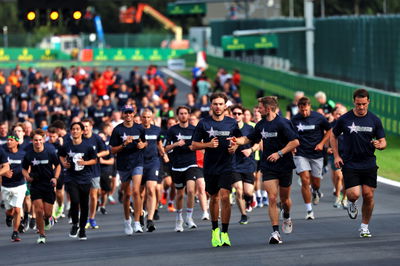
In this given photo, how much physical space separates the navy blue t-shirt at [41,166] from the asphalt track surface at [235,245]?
896 mm

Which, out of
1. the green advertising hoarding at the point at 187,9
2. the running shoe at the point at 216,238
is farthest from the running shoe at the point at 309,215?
the green advertising hoarding at the point at 187,9

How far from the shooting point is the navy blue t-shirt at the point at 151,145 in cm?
1833

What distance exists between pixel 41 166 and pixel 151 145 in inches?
76.9

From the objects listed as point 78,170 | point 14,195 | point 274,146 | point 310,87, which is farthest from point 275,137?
point 310,87

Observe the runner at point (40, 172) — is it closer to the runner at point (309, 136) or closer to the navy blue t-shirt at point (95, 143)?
the navy blue t-shirt at point (95, 143)

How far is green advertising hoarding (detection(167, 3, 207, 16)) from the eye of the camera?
79.6 m

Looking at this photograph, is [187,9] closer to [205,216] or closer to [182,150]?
[205,216]

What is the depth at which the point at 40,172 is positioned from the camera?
17.3 meters

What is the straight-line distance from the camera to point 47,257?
15.4 meters

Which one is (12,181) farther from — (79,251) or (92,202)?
(79,251)

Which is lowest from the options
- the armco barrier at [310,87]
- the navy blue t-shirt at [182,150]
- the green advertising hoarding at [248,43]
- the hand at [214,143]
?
the armco barrier at [310,87]

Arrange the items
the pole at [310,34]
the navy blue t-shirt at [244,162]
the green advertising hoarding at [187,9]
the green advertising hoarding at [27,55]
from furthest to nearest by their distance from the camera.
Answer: the green advertising hoarding at [27,55] → the green advertising hoarding at [187,9] → the pole at [310,34] → the navy blue t-shirt at [244,162]

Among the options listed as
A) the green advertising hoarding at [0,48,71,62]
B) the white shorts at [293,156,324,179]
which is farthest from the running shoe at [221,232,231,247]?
the green advertising hoarding at [0,48,71,62]

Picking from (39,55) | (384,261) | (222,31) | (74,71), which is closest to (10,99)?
(74,71)
